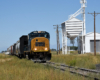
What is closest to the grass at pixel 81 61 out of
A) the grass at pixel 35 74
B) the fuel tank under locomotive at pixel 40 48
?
the fuel tank under locomotive at pixel 40 48

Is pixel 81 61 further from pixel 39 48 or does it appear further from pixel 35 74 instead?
pixel 35 74

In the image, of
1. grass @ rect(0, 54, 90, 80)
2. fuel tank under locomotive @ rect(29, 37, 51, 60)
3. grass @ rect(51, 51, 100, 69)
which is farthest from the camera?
fuel tank under locomotive @ rect(29, 37, 51, 60)

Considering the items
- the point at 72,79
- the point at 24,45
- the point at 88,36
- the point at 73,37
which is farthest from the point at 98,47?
the point at 72,79

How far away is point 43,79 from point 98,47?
47914 mm

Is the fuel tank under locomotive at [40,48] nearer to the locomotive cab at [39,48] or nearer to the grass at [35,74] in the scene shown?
the locomotive cab at [39,48]

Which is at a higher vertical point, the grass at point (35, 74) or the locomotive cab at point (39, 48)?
the locomotive cab at point (39, 48)

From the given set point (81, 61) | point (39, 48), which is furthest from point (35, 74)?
point (39, 48)

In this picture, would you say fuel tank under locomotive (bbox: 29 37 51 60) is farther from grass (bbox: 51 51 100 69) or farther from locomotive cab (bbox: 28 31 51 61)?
grass (bbox: 51 51 100 69)

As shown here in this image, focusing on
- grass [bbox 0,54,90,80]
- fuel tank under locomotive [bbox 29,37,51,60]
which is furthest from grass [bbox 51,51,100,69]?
grass [bbox 0,54,90,80]

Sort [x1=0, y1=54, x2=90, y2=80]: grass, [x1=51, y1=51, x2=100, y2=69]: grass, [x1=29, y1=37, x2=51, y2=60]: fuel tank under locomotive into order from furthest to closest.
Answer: [x1=29, y1=37, x2=51, y2=60]: fuel tank under locomotive
[x1=51, y1=51, x2=100, y2=69]: grass
[x1=0, y1=54, x2=90, y2=80]: grass

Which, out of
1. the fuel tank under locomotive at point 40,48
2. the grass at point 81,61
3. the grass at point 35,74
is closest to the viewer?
the grass at point 35,74

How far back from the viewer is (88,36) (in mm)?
53844

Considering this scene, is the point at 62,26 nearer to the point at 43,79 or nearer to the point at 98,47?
the point at 98,47

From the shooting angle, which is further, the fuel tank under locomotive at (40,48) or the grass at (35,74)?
the fuel tank under locomotive at (40,48)
